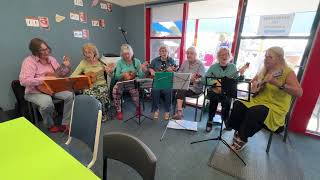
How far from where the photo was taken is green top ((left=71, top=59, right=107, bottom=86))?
2.69 metres

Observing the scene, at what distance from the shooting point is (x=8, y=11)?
91.1 inches

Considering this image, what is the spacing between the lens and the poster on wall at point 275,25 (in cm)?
248

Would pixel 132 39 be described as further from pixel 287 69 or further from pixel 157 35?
pixel 287 69

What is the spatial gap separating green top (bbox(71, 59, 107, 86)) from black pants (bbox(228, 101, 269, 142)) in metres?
2.02

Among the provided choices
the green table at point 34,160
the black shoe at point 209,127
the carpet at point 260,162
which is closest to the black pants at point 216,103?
the black shoe at point 209,127

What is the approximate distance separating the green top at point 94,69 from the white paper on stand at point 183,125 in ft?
4.20

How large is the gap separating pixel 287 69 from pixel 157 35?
2559 mm

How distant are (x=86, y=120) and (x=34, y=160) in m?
0.42

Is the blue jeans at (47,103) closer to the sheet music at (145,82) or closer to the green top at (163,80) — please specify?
the sheet music at (145,82)

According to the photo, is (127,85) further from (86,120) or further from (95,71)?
(86,120)

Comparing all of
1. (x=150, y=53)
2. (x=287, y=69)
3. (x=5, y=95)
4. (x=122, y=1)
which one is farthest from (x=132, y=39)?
(x=287, y=69)

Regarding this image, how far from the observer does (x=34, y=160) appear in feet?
2.56

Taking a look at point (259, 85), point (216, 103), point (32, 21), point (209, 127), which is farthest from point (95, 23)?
point (259, 85)

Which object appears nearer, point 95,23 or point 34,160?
point 34,160
